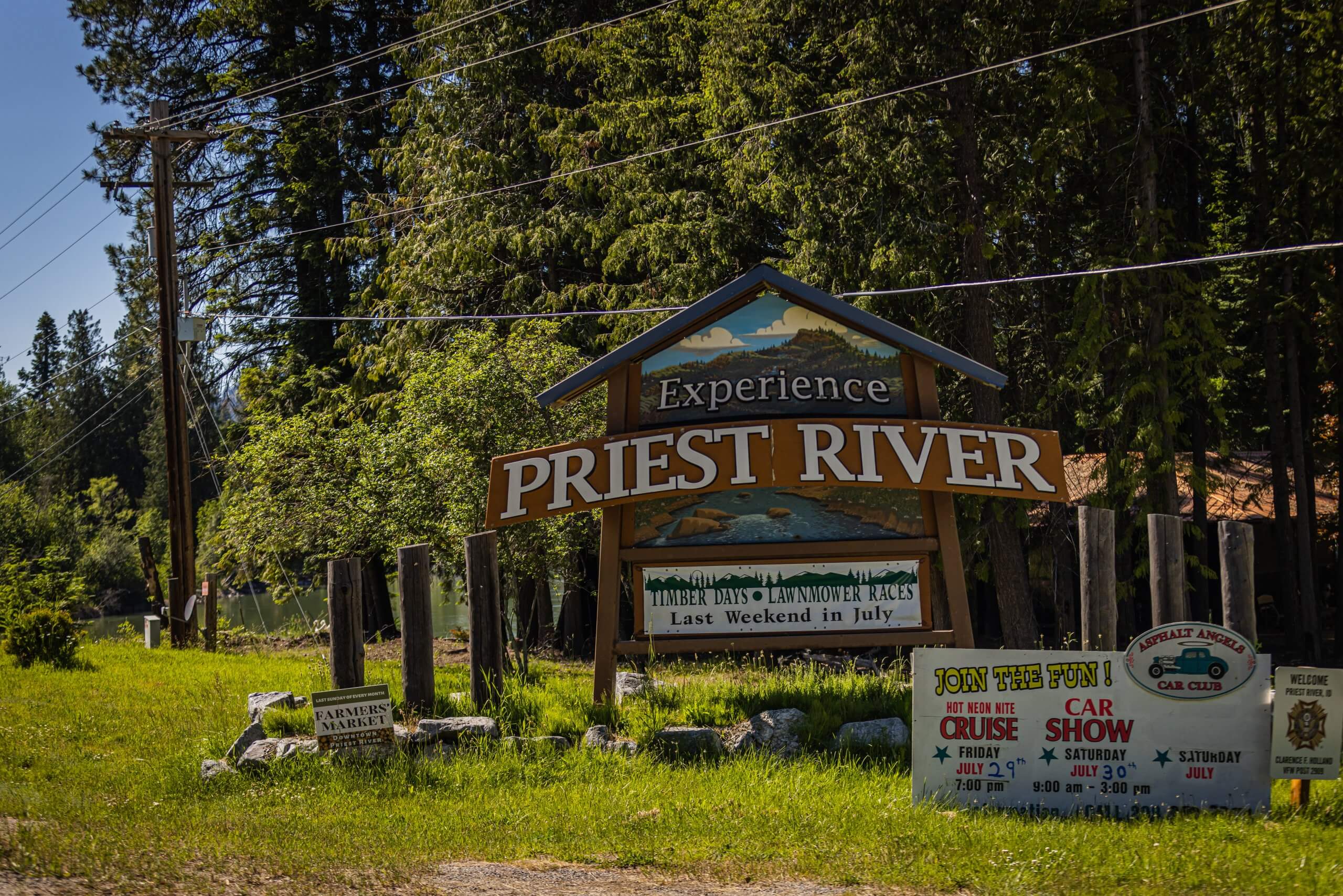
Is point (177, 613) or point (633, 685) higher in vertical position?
point (177, 613)

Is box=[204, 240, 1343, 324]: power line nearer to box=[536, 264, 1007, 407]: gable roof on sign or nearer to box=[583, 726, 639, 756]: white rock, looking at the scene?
box=[536, 264, 1007, 407]: gable roof on sign

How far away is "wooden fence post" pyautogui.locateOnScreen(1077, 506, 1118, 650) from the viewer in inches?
368

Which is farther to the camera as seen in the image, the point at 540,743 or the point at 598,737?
the point at 598,737

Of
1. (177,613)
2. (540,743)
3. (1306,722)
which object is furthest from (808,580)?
(177,613)

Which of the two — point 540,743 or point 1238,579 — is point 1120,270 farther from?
point 540,743

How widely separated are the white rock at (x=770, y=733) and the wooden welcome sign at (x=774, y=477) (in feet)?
3.19

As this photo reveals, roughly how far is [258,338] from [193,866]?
24.3 meters

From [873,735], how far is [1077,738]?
6.75ft

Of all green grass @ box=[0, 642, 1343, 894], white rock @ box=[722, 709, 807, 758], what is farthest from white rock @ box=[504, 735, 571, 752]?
white rock @ box=[722, 709, 807, 758]

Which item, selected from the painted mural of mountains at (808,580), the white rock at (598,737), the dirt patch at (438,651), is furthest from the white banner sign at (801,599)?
the dirt patch at (438,651)

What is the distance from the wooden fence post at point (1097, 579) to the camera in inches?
368

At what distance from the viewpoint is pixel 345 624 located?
987 centimetres

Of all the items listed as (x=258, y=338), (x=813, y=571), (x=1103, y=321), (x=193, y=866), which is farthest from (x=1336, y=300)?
(x=258, y=338)

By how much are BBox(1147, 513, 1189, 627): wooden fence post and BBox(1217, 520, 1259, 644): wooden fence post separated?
38 centimetres
